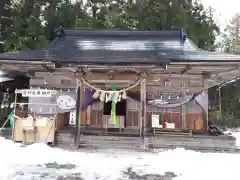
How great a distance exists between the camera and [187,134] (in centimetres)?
1118

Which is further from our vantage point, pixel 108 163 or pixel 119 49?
pixel 119 49

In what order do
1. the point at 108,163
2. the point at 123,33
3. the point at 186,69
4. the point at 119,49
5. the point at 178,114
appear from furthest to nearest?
the point at 123,33 < the point at 178,114 < the point at 119,49 < the point at 186,69 < the point at 108,163

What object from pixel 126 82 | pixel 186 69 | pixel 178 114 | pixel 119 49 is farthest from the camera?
pixel 178 114

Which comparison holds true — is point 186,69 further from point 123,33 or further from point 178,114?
point 123,33

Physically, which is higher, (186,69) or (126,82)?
(186,69)

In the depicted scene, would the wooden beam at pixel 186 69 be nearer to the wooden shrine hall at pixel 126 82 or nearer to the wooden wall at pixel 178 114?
the wooden shrine hall at pixel 126 82

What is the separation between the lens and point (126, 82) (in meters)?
11.7

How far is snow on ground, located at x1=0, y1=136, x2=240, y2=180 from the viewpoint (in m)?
6.71

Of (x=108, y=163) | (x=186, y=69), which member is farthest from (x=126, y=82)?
(x=108, y=163)

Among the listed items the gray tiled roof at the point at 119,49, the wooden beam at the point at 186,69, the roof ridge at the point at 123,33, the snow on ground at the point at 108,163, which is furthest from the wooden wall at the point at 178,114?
the roof ridge at the point at 123,33

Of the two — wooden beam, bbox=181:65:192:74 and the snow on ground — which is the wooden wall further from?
the snow on ground

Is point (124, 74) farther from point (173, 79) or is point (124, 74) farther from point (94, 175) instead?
point (94, 175)

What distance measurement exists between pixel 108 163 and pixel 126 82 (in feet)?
14.8

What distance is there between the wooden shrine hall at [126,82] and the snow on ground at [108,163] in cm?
145
